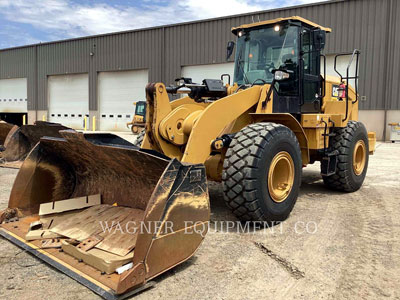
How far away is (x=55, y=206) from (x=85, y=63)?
23.5 metres

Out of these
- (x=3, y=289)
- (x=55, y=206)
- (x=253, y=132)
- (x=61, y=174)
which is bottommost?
(x=3, y=289)

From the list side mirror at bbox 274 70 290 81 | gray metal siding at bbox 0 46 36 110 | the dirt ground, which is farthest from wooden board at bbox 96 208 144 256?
gray metal siding at bbox 0 46 36 110

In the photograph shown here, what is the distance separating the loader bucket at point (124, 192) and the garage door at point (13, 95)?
2763cm

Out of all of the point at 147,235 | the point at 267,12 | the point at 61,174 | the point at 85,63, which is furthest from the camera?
the point at 85,63

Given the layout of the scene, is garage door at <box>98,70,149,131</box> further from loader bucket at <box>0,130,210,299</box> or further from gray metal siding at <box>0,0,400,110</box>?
loader bucket at <box>0,130,210,299</box>

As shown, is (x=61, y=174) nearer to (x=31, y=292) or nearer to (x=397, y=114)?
(x=31, y=292)

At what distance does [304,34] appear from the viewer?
17.3 feet

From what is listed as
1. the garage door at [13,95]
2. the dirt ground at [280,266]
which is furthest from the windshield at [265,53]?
the garage door at [13,95]

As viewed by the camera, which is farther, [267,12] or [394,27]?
[267,12]

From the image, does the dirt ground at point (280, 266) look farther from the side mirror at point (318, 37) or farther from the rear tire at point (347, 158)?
the side mirror at point (318, 37)

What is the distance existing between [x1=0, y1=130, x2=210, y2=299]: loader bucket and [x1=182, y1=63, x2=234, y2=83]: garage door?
53.8ft

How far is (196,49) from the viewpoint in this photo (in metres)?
20.9

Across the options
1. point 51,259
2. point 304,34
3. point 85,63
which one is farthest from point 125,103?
point 51,259

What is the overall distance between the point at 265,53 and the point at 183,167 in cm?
310
